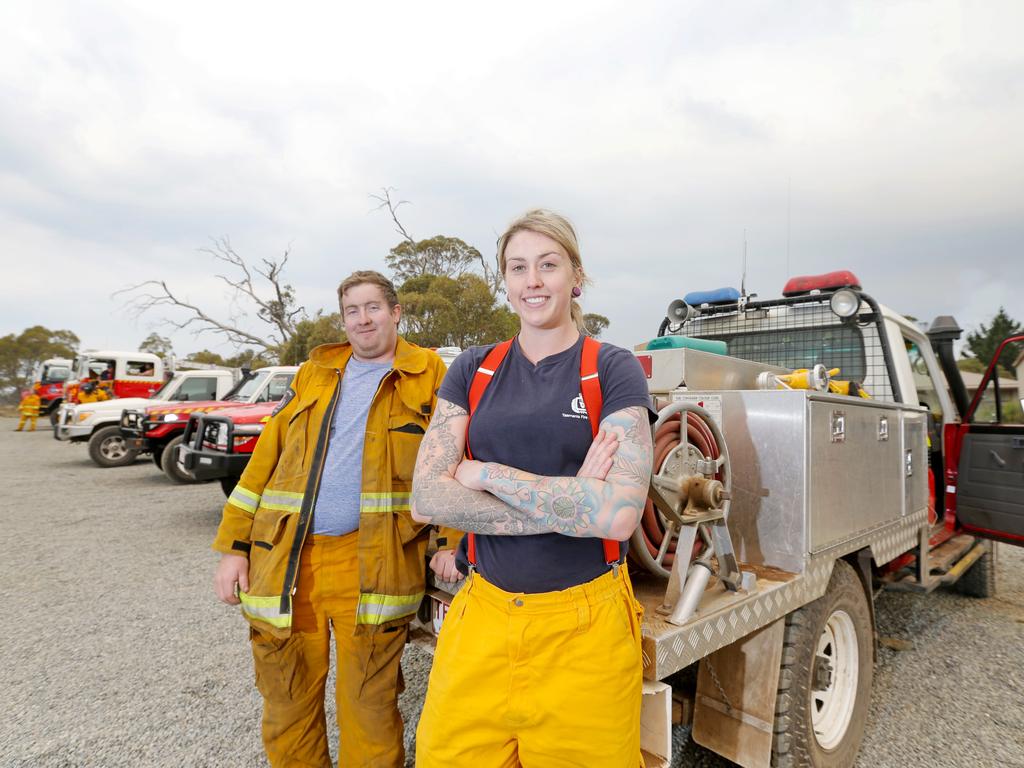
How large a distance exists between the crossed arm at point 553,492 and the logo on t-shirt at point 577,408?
7 cm

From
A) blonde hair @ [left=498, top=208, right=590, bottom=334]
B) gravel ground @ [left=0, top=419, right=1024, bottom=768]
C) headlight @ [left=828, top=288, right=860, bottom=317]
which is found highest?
headlight @ [left=828, top=288, right=860, bottom=317]

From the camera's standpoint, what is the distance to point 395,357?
242cm

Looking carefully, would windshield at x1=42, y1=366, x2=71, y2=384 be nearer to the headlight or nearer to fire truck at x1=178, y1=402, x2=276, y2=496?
fire truck at x1=178, y1=402, x2=276, y2=496

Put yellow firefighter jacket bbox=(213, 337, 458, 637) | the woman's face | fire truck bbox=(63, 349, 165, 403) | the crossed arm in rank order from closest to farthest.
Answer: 1. the crossed arm
2. the woman's face
3. yellow firefighter jacket bbox=(213, 337, 458, 637)
4. fire truck bbox=(63, 349, 165, 403)

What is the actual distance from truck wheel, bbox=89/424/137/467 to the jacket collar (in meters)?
12.9

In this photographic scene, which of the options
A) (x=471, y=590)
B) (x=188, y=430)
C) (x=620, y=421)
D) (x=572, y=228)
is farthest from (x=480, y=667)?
(x=188, y=430)

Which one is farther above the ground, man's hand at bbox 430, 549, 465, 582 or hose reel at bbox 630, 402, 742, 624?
hose reel at bbox 630, 402, 742, 624

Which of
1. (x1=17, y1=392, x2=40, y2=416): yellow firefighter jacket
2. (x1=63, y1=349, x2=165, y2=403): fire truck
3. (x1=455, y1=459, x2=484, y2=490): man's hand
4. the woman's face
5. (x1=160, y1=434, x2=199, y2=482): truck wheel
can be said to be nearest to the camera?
(x1=455, y1=459, x2=484, y2=490): man's hand

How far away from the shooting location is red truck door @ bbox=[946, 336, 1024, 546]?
3760 mm

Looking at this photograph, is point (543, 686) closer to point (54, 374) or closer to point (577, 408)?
point (577, 408)

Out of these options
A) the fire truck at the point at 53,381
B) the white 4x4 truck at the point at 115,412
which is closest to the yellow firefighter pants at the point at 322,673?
the white 4x4 truck at the point at 115,412

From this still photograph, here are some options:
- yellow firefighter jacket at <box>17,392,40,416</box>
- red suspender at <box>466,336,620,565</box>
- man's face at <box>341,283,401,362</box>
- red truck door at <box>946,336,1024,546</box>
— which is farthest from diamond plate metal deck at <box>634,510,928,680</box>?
yellow firefighter jacket at <box>17,392,40,416</box>

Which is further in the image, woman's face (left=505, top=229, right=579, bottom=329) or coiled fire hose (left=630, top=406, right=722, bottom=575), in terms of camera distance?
coiled fire hose (left=630, top=406, right=722, bottom=575)

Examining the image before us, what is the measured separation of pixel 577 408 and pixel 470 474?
32cm
